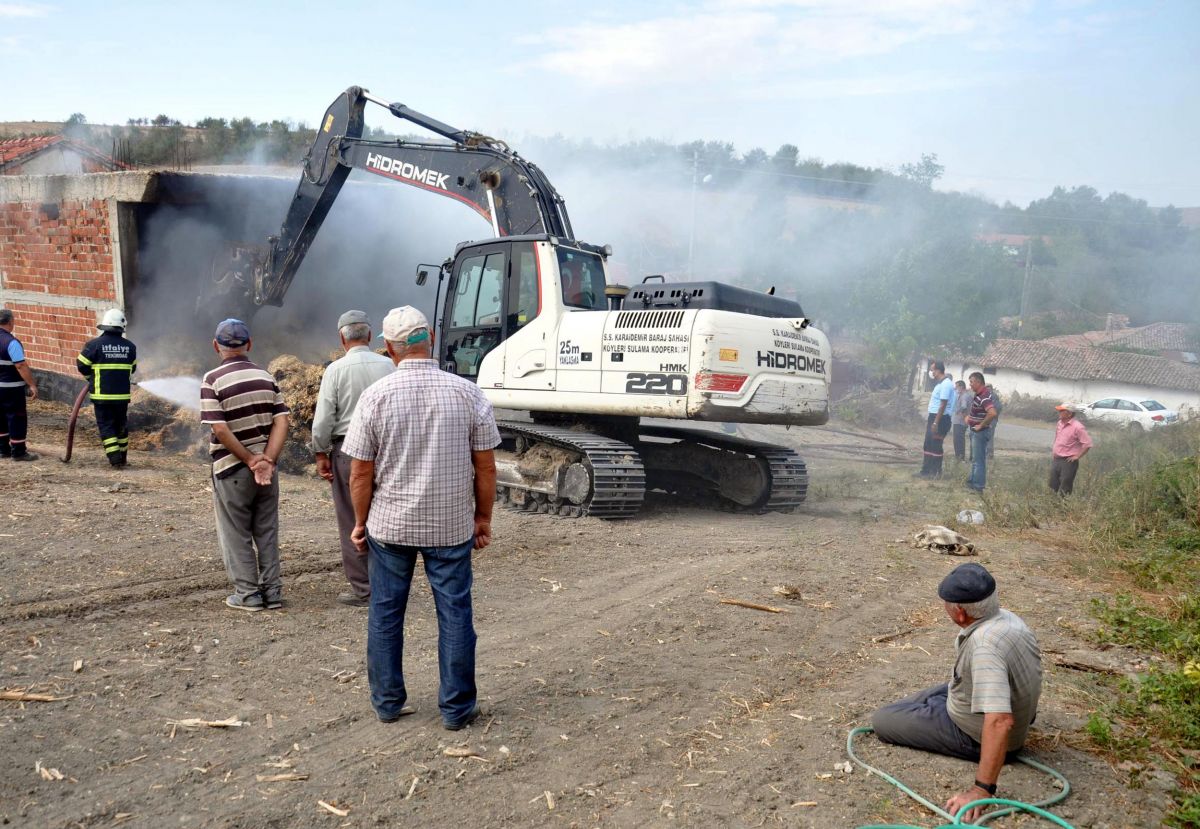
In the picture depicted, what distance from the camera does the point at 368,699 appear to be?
4531 mm

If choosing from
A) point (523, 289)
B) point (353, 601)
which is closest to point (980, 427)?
point (523, 289)

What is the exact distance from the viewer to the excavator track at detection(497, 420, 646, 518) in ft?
29.5

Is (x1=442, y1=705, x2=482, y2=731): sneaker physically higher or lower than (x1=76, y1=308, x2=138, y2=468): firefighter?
Result: lower

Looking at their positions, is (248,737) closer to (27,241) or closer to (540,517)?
(540,517)

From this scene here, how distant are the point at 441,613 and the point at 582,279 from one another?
6.02 m

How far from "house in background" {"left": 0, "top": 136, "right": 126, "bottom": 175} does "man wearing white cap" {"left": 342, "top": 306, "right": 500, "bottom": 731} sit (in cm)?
1849

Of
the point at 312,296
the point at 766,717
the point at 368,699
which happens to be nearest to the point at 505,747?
the point at 368,699

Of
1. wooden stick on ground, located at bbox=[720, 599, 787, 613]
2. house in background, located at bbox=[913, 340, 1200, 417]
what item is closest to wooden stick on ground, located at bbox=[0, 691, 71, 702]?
wooden stick on ground, located at bbox=[720, 599, 787, 613]

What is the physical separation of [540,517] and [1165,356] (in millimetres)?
47260

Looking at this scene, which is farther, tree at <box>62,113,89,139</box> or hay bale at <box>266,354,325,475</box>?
tree at <box>62,113,89,139</box>

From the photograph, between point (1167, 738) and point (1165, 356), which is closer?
point (1167, 738)

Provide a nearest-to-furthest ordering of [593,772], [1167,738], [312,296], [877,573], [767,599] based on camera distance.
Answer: [593,772], [1167,738], [767,599], [877,573], [312,296]

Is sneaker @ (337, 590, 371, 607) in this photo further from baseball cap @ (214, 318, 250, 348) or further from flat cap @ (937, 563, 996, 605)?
flat cap @ (937, 563, 996, 605)

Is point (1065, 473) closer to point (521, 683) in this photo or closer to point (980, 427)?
point (980, 427)
